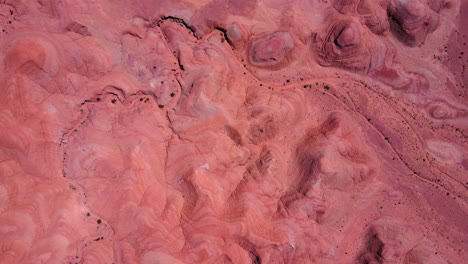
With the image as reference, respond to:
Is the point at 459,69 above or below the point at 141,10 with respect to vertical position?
above

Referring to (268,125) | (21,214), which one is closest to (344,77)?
(268,125)

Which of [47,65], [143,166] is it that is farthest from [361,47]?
[47,65]

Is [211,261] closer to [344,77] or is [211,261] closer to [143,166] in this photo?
[143,166]

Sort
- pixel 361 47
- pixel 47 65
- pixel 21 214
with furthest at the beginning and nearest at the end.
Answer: pixel 361 47 → pixel 47 65 → pixel 21 214

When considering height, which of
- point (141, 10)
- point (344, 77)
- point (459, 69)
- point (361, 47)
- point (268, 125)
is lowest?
point (268, 125)

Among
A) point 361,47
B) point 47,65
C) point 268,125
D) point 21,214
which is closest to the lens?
Answer: point 21,214

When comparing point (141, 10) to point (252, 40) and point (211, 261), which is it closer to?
point (252, 40)

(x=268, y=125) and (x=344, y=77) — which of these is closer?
(x=268, y=125)
